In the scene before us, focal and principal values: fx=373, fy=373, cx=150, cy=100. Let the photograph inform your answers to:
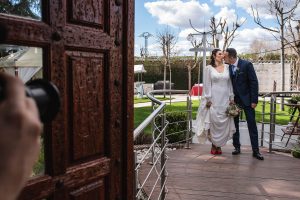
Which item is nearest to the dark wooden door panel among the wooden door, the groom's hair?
the wooden door

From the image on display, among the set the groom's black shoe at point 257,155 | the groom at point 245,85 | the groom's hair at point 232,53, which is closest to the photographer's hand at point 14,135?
the groom at point 245,85

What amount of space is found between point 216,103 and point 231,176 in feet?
4.55

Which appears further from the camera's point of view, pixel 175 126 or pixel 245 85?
pixel 175 126

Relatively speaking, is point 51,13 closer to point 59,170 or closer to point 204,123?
point 59,170

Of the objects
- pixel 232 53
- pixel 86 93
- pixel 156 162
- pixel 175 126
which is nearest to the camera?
pixel 86 93

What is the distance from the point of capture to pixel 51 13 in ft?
4.50

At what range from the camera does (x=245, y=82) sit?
18.8 feet

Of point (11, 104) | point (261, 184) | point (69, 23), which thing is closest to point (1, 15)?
point (69, 23)

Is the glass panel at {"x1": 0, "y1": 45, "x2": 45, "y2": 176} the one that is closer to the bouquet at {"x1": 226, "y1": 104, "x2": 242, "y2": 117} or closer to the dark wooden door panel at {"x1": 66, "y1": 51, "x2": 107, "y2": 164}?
the dark wooden door panel at {"x1": 66, "y1": 51, "x2": 107, "y2": 164}

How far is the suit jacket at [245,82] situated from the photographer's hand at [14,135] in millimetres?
5410

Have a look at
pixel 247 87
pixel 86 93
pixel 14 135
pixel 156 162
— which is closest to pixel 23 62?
pixel 86 93

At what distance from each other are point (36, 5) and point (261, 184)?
3937mm

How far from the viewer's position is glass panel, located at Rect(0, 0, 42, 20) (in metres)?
1.25

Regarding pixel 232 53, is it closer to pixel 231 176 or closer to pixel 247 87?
pixel 247 87
